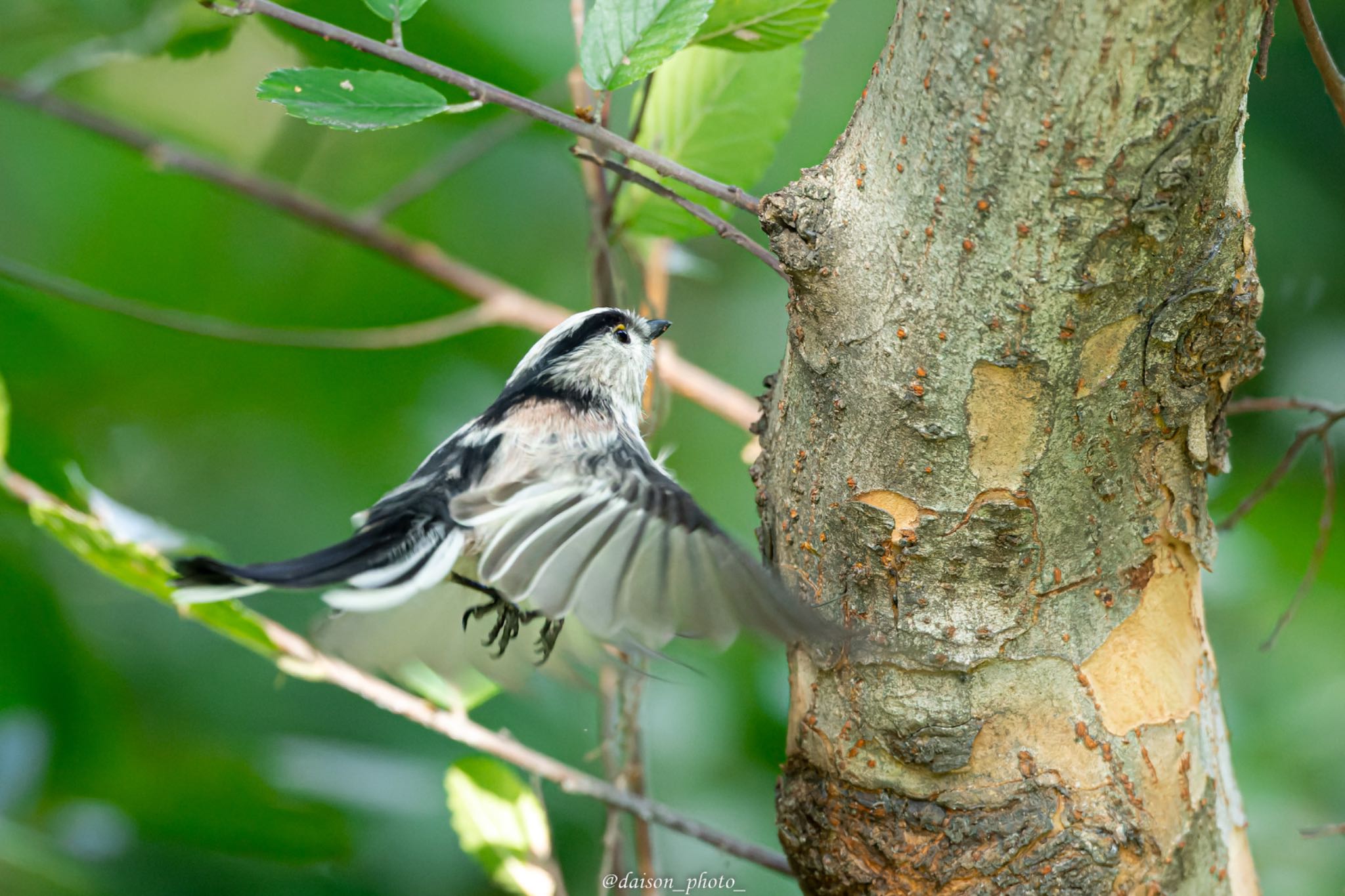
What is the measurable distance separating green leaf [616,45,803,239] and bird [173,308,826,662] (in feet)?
0.67

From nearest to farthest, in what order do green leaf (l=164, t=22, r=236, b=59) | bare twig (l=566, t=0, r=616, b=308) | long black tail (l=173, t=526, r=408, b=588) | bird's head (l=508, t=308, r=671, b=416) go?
long black tail (l=173, t=526, r=408, b=588) < bare twig (l=566, t=0, r=616, b=308) < bird's head (l=508, t=308, r=671, b=416) < green leaf (l=164, t=22, r=236, b=59)

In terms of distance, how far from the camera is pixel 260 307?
2400 mm

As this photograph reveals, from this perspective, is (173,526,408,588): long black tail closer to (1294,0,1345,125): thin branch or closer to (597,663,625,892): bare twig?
(597,663,625,892): bare twig

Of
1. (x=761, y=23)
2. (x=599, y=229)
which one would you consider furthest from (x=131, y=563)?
(x=761, y=23)

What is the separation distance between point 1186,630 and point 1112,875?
0.22m

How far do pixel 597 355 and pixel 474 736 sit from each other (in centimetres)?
51

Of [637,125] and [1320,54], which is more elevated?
[637,125]

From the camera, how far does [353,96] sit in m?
0.88

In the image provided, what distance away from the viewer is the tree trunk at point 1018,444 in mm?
708

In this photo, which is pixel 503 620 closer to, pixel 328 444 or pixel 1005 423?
pixel 1005 423

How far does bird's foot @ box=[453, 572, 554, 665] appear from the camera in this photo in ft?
4.25

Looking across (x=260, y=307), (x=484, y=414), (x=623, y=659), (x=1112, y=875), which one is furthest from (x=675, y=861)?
(x=260, y=307)

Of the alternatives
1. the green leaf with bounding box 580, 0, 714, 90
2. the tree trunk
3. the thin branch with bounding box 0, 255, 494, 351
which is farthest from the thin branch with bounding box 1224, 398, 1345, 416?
the thin branch with bounding box 0, 255, 494, 351

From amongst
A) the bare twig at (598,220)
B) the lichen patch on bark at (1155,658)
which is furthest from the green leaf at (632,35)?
the lichen patch on bark at (1155,658)
